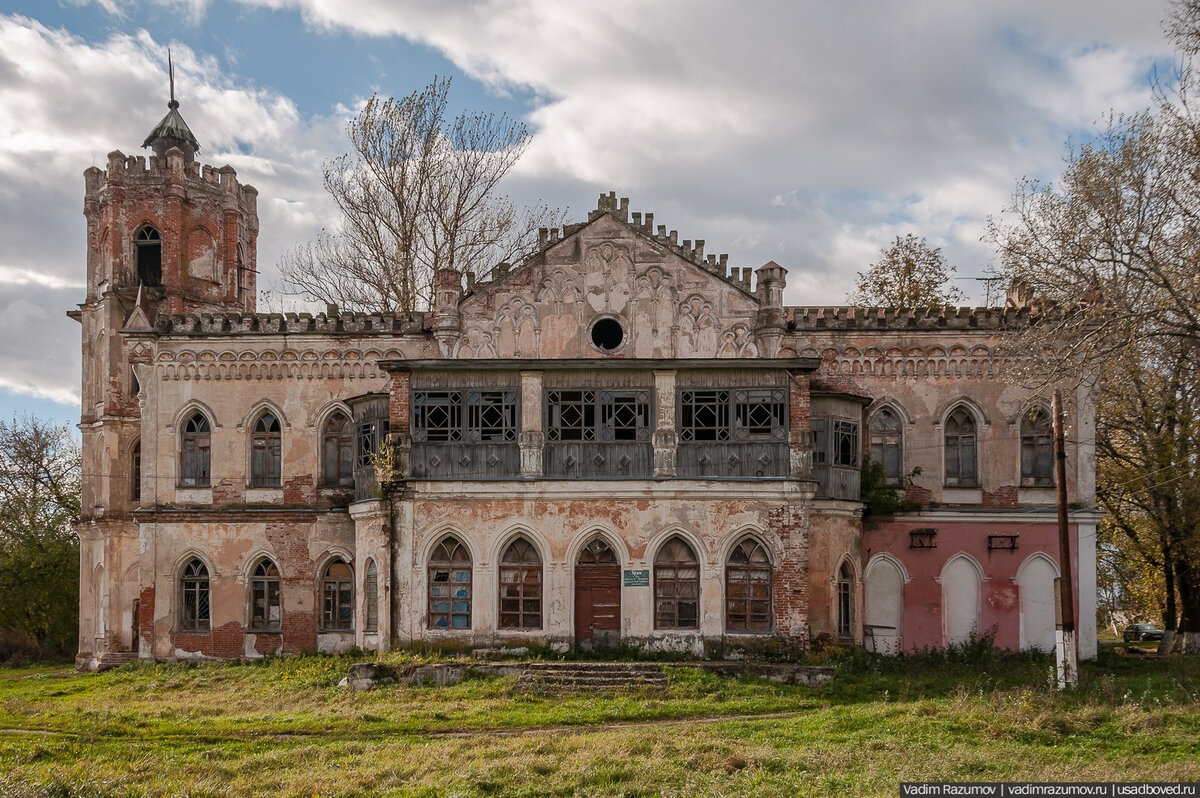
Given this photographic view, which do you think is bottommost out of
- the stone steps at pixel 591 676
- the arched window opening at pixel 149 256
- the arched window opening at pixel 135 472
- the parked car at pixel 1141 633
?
the parked car at pixel 1141 633

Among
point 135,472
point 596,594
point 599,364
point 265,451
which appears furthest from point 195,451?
point 596,594

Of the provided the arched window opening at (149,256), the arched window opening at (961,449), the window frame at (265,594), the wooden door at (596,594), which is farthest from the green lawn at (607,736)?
the arched window opening at (149,256)

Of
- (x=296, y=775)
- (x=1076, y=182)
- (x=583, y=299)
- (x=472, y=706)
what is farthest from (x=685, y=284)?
(x=296, y=775)

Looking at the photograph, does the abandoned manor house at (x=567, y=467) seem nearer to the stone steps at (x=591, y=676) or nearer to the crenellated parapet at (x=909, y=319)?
the crenellated parapet at (x=909, y=319)

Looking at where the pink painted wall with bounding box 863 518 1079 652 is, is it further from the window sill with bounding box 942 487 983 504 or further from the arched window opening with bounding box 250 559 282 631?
the arched window opening with bounding box 250 559 282 631

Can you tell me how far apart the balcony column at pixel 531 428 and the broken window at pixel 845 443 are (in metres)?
7.31

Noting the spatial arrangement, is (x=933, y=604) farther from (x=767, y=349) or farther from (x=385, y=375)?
(x=385, y=375)

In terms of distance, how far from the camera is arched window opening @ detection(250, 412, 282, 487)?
30.7 m

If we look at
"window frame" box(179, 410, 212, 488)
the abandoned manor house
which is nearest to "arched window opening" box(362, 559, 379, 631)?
the abandoned manor house

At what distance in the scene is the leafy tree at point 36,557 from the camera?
39500mm

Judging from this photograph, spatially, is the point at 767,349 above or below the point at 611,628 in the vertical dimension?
above

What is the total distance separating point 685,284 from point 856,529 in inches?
295

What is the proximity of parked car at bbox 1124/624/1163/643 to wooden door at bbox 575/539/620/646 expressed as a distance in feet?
95.6

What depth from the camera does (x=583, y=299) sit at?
90.3ft
